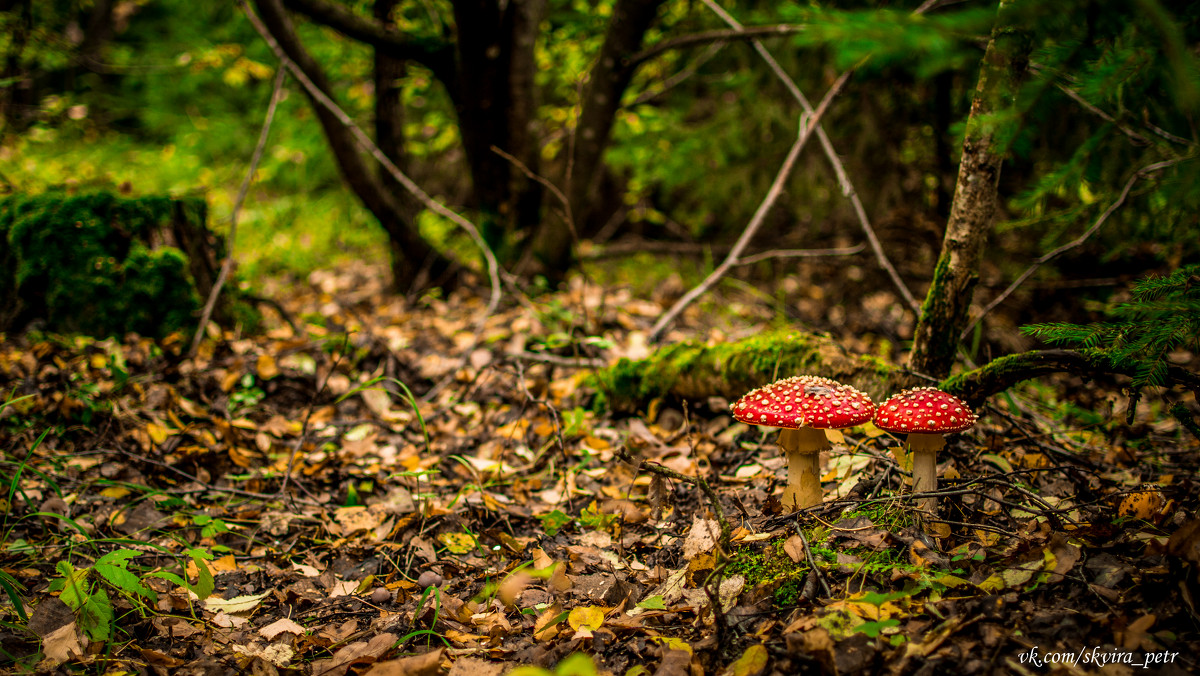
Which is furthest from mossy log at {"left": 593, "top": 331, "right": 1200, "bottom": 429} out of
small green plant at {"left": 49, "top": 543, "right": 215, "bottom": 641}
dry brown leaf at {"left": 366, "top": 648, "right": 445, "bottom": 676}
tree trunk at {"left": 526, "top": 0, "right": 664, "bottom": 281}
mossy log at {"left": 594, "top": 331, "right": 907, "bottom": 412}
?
small green plant at {"left": 49, "top": 543, "right": 215, "bottom": 641}

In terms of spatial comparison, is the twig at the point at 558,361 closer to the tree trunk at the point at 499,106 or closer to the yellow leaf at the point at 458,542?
the yellow leaf at the point at 458,542

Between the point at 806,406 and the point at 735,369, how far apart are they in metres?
1.14

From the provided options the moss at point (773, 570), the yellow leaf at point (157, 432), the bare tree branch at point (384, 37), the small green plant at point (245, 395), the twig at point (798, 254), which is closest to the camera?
the moss at point (773, 570)

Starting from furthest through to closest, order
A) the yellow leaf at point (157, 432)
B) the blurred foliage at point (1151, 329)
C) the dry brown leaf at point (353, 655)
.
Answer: the yellow leaf at point (157, 432), the dry brown leaf at point (353, 655), the blurred foliage at point (1151, 329)

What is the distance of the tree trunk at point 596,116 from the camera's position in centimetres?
435

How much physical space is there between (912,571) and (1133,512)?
0.86m

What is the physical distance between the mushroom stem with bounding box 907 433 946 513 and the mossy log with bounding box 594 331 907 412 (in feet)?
2.20

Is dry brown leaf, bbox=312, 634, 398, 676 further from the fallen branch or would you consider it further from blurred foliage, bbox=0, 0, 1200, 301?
the fallen branch

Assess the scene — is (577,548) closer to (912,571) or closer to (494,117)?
(912,571)

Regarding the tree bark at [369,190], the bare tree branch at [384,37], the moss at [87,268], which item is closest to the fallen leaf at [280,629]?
the moss at [87,268]

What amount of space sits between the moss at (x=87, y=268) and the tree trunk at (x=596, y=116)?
2617 mm

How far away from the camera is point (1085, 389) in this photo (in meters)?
4.21

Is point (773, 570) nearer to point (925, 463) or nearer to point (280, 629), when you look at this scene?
point (925, 463)

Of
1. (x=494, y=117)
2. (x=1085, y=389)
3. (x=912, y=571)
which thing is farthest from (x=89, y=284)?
(x=1085, y=389)
